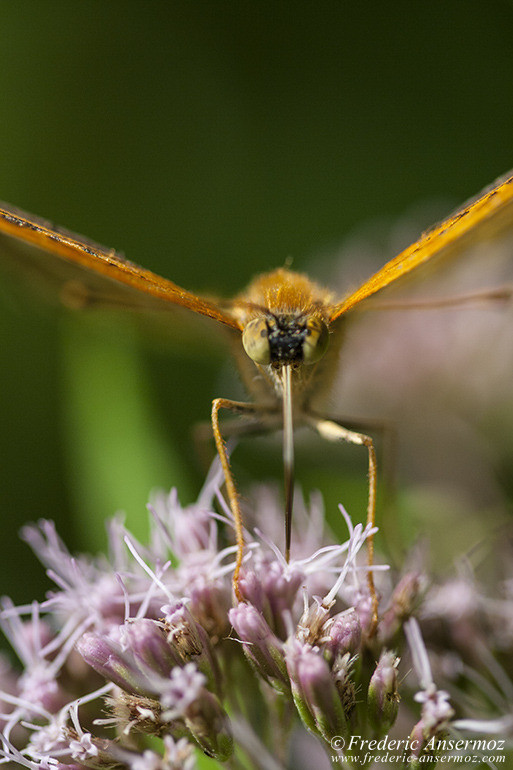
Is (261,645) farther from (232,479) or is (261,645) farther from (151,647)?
(232,479)

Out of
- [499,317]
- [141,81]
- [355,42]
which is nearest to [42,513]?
[499,317]

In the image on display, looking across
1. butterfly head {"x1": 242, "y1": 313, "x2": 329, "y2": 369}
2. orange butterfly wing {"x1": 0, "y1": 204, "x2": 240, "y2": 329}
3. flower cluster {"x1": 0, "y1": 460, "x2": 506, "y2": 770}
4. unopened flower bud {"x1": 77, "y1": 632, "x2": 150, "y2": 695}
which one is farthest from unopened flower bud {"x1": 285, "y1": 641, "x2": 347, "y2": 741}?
orange butterfly wing {"x1": 0, "y1": 204, "x2": 240, "y2": 329}

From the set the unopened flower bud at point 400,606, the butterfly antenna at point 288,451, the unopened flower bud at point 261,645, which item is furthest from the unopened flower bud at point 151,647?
the unopened flower bud at point 400,606

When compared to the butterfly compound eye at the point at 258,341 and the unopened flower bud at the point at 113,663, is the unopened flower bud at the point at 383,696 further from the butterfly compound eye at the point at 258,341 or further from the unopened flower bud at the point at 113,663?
the butterfly compound eye at the point at 258,341

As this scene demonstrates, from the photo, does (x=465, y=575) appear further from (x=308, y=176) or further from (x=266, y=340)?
(x=308, y=176)

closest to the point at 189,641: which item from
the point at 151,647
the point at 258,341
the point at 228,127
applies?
the point at 151,647

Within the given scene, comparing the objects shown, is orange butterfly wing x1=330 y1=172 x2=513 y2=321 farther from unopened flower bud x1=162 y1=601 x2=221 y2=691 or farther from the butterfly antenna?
unopened flower bud x1=162 y1=601 x2=221 y2=691
